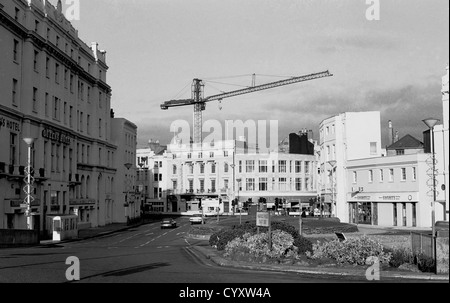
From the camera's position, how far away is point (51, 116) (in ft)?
192

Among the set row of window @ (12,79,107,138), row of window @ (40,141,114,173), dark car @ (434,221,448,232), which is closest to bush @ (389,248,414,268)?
dark car @ (434,221,448,232)

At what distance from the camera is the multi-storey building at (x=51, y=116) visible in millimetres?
48750

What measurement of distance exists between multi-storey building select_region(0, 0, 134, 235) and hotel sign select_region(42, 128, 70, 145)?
10cm

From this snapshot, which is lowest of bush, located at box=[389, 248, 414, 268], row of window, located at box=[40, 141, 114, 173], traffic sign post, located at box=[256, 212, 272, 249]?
bush, located at box=[389, 248, 414, 268]

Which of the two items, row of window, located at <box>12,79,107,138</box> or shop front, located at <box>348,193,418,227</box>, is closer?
row of window, located at <box>12,79,107,138</box>

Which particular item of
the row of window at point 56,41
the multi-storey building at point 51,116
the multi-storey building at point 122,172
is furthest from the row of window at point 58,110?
the multi-storey building at point 122,172

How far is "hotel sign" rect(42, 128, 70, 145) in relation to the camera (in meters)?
56.1

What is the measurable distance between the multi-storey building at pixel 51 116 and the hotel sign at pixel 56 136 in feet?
0.33

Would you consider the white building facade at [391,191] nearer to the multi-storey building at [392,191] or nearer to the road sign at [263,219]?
the multi-storey building at [392,191]

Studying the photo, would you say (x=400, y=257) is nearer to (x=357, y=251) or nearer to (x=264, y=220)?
(x=357, y=251)

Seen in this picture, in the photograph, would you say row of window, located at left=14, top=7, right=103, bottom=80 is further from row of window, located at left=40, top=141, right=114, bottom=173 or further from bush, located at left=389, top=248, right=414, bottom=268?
bush, located at left=389, top=248, right=414, bottom=268

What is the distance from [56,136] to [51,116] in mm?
2126

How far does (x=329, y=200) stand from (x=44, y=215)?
3384 cm

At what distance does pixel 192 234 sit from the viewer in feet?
165
